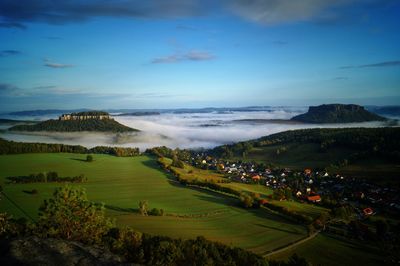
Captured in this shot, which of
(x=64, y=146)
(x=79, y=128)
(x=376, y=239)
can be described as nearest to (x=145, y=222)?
(x=376, y=239)

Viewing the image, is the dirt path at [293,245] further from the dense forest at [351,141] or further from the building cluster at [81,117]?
the building cluster at [81,117]

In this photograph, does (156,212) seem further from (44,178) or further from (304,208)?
(44,178)

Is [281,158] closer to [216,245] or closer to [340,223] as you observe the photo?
[340,223]

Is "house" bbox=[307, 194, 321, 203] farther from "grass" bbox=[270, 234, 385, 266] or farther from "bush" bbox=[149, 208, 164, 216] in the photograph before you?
"bush" bbox=[149, 208, 164, 216]

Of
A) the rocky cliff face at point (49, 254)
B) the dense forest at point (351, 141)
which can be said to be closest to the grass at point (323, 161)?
the dense forest at point (351, 141)

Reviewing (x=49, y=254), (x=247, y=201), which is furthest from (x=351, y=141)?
(x=49, y=254)

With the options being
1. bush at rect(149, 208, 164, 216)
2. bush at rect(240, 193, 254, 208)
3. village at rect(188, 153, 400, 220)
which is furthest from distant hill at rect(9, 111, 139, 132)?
bush at rect(149, 208, 164, 216)
